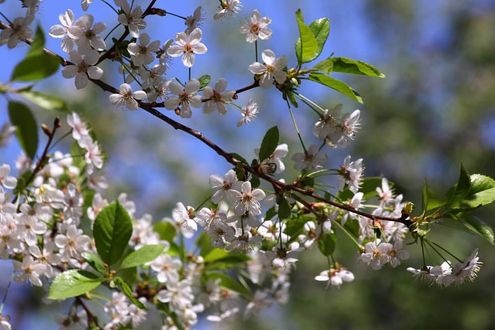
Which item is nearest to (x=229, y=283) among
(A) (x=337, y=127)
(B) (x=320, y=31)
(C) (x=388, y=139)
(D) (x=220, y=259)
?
(D) (x=220, y=259)

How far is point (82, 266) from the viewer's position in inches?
60.9

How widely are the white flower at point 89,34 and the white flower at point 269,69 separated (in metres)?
0.25

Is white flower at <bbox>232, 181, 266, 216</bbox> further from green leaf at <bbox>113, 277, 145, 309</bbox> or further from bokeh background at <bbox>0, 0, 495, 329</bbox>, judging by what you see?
bokeh background at <bbox>0, 0, 495, 329</bbox>

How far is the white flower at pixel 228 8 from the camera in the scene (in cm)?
124

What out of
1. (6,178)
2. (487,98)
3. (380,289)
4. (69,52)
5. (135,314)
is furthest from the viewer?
(487,98)

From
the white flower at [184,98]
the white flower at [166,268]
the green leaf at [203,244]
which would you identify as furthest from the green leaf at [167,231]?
the white flower at [184,98]

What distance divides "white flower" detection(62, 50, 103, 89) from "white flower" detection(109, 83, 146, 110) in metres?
0.05

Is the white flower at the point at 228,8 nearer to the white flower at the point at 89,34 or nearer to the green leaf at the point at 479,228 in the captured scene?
the white flower at the point at 89,34

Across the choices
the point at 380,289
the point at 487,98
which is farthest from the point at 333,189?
the point at 487,98

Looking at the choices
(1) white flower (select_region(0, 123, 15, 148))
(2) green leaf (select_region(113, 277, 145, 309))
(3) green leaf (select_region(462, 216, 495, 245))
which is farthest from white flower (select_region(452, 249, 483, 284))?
(1) white flower (select_region(0, 123, 15, 148))

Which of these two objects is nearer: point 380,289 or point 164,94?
point 164,94

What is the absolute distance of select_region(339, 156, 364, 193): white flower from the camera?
4.58 feet

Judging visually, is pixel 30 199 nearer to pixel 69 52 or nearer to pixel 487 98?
pixel 69 52

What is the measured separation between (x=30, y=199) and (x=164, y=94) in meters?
0.50
